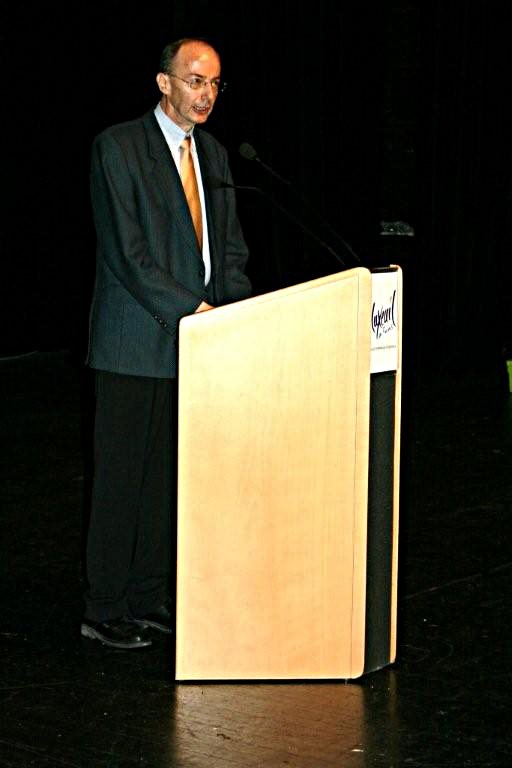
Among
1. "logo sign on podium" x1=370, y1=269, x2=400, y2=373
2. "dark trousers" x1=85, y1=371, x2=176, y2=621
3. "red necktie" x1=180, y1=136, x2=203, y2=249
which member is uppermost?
"red necktie" x1=180, y1=136, x2=203, y2=249

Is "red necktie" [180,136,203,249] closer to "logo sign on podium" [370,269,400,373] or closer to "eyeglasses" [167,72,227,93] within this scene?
"eyeglasses" [167,72,227,93]

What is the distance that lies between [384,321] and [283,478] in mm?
421

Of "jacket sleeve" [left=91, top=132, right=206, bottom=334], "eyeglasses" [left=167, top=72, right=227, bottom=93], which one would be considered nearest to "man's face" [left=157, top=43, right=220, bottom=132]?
"eyeglasses" [left=167, top=72, right=227, bottom=93]

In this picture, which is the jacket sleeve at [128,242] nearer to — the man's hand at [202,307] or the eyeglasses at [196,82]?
the man's hand at [202,307]

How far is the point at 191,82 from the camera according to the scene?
11.4ft

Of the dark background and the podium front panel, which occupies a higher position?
the dark background

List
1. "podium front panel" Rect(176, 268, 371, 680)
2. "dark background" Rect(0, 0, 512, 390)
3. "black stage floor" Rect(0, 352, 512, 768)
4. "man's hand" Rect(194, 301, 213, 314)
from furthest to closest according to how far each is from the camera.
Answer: "dark background" Rect(0, 0, 512, 390)
"man's hand" Rect(194, 301, 213, 314)
"podium front panel" Rect(176, 268, 371, 680)
"black stage floor" Rect(0, 352, 512, 768)

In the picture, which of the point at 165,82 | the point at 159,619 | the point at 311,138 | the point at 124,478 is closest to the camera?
the point at 165,82

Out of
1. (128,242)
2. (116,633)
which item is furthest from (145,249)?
(116,633)

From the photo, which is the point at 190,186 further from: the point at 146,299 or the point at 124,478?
the point at 124,478

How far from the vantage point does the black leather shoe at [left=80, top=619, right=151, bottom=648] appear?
11.8 feet

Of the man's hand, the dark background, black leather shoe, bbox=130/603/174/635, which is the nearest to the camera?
the man's hand

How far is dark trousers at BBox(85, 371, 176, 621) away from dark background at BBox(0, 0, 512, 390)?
3914 millimetres

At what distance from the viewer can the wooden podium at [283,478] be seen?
3123 millimetres
